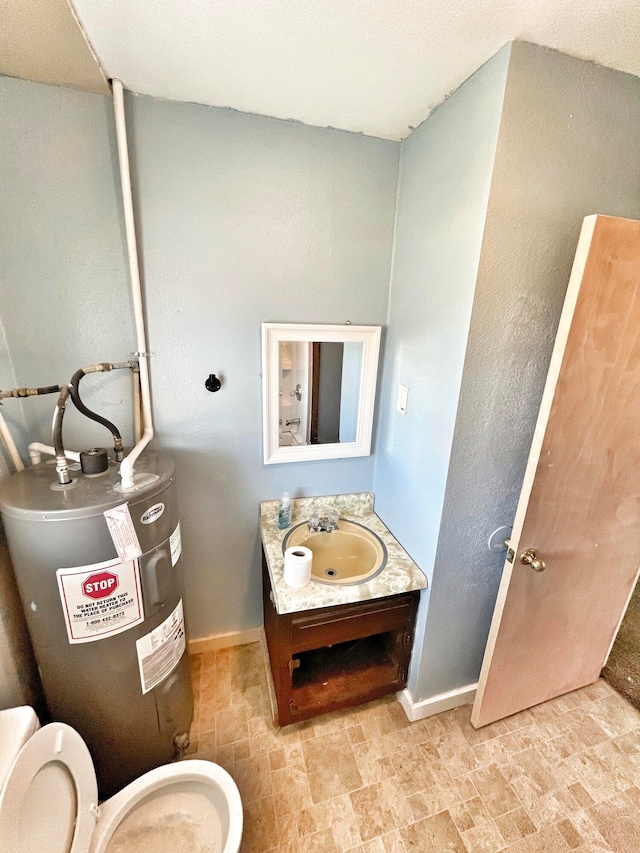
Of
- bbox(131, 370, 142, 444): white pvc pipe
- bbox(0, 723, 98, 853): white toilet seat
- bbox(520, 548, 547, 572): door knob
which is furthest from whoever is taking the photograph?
bbox(131, 370, 142, 444): white pvc pipe

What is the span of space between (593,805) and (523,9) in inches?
92.7

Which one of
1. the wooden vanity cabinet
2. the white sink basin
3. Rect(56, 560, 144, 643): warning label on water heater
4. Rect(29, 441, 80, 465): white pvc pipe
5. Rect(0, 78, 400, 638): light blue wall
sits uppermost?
Rect(0, 78, 400, 638): light blue wall

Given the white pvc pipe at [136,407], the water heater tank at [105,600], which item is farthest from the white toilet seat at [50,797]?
the white pvc pipe at [136,407]

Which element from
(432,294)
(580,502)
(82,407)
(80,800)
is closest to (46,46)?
(82,407)

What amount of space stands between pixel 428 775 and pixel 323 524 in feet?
3.19

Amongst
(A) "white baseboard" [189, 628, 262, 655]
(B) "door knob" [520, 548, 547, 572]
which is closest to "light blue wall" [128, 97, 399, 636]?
(A) "white baseboard" [189, 628, 262, 655]

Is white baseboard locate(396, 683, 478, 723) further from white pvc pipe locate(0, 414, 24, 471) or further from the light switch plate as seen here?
white pvc pipe locate(0, 414, 24, 471)

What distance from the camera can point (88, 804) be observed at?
2.96 ft

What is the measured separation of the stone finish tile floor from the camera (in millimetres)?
1100

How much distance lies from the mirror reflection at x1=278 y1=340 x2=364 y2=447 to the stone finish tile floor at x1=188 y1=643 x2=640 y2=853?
46.5 inches

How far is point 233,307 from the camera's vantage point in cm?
133

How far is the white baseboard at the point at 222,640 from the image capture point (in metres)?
1.70

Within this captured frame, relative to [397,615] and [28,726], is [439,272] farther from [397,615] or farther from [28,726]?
[28,726]

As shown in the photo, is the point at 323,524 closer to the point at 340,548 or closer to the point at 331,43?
the point at 340,548
